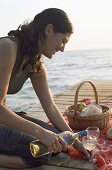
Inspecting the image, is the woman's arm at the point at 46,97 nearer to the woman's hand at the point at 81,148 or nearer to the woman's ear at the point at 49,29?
the woman's hand at the point at 81,148

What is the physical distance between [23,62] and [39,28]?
0.28 metres

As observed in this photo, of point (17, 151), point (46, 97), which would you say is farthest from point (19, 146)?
point (46, 97)

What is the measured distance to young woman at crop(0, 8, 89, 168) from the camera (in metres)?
2.42

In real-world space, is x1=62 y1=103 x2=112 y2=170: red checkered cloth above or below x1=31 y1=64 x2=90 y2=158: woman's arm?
below

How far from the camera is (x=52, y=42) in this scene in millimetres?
2559

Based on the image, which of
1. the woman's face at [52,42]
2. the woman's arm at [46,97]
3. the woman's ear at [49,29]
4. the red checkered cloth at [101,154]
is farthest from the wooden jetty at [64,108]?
the woman's ear at [49,29]

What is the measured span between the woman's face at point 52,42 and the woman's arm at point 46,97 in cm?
30

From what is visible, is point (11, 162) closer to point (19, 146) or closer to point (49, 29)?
point (19, 146)

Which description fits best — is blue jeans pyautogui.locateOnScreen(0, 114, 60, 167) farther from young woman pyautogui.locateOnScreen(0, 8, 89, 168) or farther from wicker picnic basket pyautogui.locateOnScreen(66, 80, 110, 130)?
wicker picnic basket pyautogui.locateOnScreen(66, 80, 110, 130)

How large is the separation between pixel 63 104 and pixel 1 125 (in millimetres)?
2199

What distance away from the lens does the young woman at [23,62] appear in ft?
7.94

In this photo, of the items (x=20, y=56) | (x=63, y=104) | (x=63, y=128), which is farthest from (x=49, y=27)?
(x=63, y=104)

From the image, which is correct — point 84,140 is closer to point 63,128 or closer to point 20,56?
point 63,128

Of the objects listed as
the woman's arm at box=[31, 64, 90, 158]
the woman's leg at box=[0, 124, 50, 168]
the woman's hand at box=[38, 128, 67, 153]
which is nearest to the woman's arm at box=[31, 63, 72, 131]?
the woman's arm at box=[31, 64, 90, 158]
